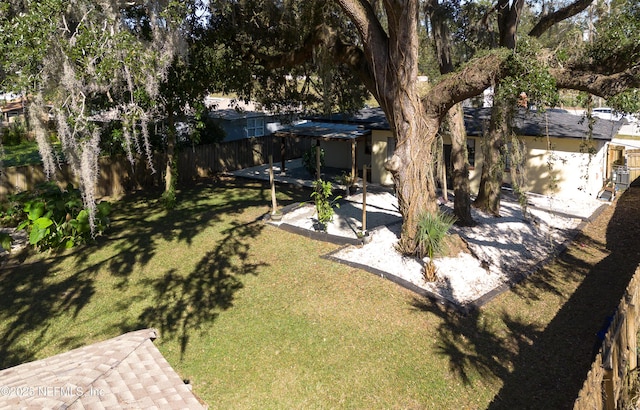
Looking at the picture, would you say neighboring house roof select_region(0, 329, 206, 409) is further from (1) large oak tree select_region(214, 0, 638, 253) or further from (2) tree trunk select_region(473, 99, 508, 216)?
(2) tree trunk select_region(473, 99, 508, 216)

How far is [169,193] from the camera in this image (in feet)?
48.7

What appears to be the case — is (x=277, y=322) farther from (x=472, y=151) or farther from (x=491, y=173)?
(x=472, y=151)

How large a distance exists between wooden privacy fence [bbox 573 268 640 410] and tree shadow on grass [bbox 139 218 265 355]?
18.4ft

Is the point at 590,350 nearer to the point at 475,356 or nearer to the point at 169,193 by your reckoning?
the point at 475,356

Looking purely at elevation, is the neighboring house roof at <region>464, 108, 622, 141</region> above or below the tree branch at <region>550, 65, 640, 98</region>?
below

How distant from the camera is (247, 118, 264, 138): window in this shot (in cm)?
2431

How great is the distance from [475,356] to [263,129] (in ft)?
66.5

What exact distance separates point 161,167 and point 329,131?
708 centimetres

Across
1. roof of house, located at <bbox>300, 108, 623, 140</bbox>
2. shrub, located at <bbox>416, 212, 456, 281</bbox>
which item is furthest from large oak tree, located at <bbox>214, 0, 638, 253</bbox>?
roof of house, located at <bbox>300, 108, 623, 140</bbox>

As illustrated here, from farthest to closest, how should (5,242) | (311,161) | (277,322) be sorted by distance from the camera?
1. (311,161)
2. (5,242)
3. (277,322)

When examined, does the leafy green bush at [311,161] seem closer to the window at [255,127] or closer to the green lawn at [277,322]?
the window at [255,127]

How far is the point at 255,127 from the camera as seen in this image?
971 inches

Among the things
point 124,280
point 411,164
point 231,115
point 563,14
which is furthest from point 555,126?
point 231,115

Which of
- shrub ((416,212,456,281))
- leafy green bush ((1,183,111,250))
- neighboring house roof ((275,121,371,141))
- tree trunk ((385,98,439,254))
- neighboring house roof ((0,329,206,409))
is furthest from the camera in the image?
neighboring house roof ((275,121,371,141))
